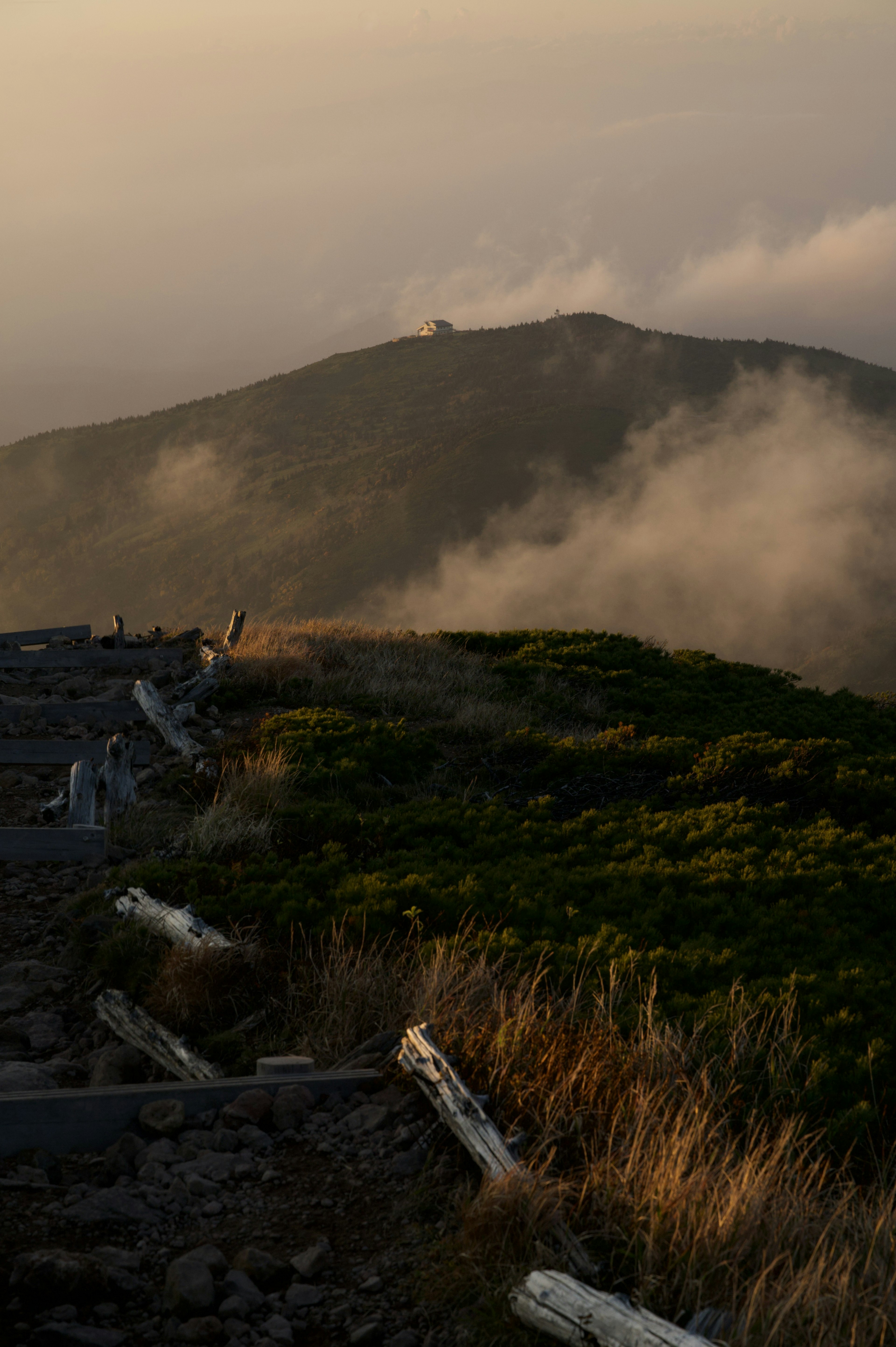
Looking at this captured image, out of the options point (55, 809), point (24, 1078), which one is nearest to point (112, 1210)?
point (24, 1078)

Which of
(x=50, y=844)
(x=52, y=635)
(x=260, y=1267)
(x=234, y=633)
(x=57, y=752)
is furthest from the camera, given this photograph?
(x=52, y=635)

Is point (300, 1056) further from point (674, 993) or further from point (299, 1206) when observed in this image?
point (674, 993)

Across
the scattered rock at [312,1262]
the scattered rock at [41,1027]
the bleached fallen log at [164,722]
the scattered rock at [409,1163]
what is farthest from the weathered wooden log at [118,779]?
the scattered rock at [312,1262]

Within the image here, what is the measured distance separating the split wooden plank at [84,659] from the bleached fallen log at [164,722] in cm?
359

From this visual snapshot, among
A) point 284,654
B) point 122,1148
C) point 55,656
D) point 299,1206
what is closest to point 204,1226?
point 299,1206

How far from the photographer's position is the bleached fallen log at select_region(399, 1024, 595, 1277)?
10.9 ft

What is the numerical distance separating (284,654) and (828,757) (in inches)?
340

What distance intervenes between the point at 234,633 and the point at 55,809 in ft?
22.4

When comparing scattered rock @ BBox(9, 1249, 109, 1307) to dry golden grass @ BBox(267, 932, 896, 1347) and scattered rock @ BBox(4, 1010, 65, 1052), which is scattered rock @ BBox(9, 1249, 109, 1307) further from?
scattered rock @ BBox(4, 1010, 65, 1052)

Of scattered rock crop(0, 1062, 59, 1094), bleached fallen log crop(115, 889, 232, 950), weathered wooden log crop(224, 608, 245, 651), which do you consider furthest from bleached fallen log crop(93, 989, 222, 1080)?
weathered wooden log crop(224, 608, 245, 651)

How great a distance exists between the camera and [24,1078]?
5145 mm

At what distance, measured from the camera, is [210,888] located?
7602 millimetres

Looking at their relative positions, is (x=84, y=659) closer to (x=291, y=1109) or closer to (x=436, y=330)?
(x=291, y=1109)

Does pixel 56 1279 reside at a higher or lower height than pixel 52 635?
lower
